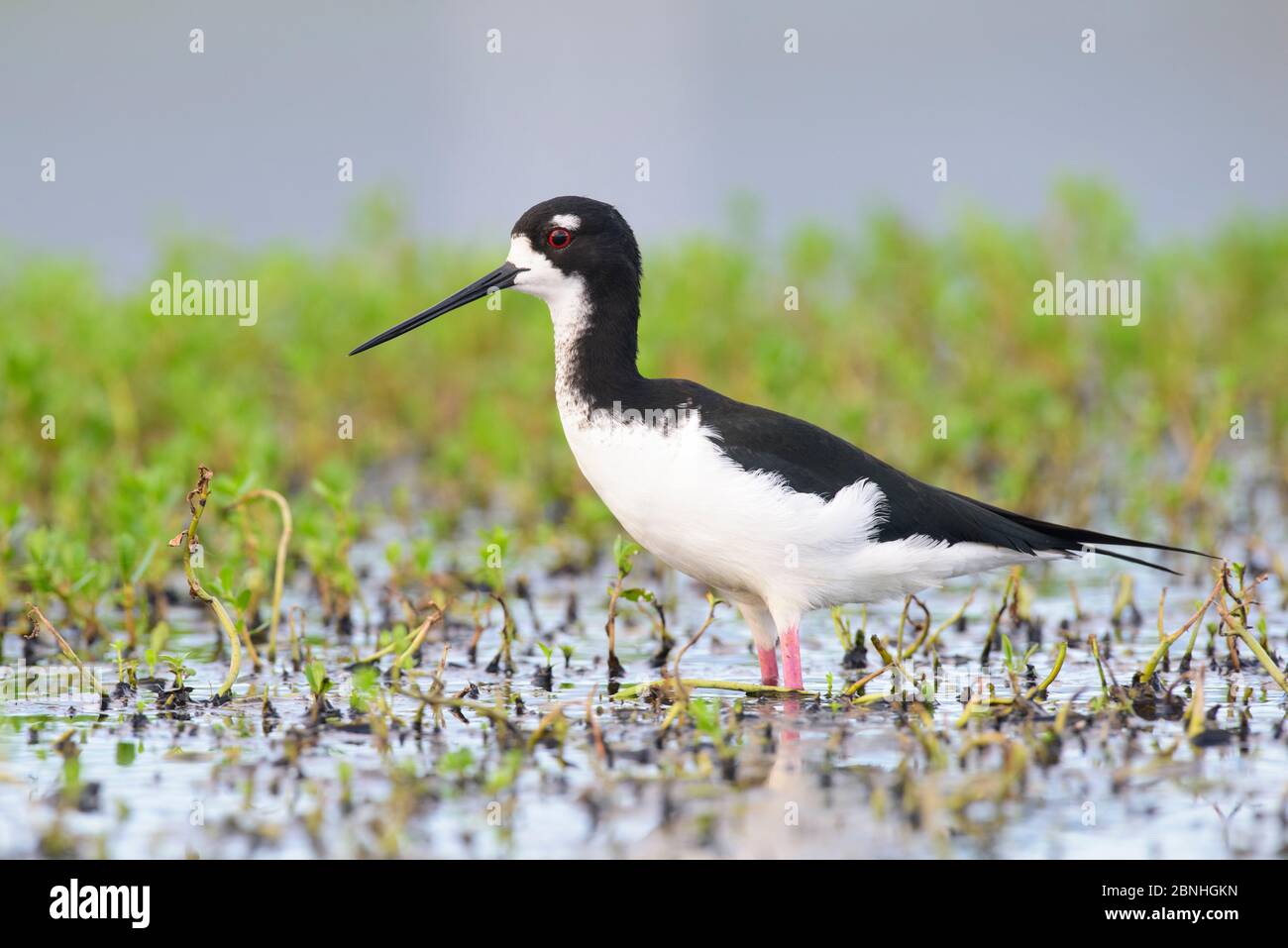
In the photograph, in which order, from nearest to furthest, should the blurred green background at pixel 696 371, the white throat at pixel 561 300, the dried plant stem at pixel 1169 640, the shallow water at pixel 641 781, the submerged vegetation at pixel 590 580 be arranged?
the shallow water at pixel 641 781 < the submerged vegetation at pixel 590 580 < the dried plant stem at pixel 1169 640 < the white throat at pixel 561 300 < the blurred green background at pixel 696 371


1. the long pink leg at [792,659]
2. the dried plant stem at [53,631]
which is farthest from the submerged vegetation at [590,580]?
the long pink leg at [792,659]

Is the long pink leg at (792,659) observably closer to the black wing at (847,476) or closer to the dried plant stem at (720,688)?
the dried plant stem at (720,688)

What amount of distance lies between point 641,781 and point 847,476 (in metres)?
1.59

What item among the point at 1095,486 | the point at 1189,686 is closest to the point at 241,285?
the point at 1095,486

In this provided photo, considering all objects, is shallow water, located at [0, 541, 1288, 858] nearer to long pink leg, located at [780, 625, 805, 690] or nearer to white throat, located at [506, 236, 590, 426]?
long pink leg, located at [780, 625, 805, 690]

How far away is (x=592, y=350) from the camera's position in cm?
629

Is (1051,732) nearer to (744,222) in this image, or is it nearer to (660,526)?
(660,526)

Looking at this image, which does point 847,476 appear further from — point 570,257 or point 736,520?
point 570,257

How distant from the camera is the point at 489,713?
5438mm

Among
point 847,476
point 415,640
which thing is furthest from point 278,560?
point 847,476

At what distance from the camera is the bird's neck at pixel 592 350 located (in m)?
6.18

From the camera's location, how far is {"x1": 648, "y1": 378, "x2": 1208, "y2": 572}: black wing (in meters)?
6.05

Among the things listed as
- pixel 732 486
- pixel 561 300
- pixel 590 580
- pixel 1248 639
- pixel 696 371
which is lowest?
pixel 1248 639

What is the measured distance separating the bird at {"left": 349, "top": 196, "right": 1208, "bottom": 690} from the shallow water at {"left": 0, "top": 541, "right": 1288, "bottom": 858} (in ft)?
1.32
